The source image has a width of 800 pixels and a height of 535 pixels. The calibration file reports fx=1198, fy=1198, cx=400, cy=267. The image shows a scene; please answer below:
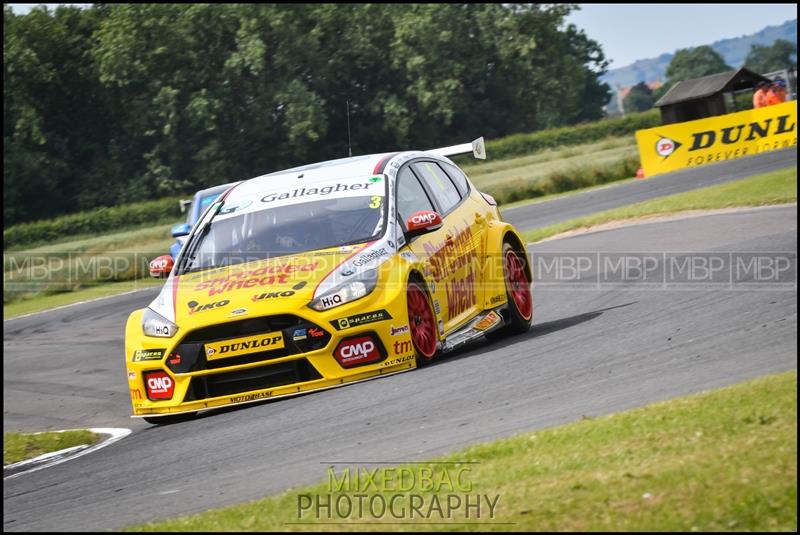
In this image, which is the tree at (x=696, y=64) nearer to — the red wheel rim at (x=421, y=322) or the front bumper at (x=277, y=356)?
the red wheel rim at (x=421, y=322)

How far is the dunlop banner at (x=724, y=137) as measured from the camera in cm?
2980

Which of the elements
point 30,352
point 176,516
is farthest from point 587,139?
point 176,516

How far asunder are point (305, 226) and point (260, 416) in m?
1.95

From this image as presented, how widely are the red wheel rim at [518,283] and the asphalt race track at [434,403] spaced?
0.28m

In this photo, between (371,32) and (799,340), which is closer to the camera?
(799,340)

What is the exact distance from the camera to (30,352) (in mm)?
17109

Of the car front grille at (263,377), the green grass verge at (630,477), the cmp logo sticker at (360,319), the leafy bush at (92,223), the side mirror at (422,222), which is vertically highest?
the side mirror at (422,222)

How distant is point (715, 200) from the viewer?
18828mm

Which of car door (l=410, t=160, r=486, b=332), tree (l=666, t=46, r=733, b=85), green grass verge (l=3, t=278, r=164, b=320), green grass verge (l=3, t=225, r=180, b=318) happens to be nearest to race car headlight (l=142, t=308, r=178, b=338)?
car door (l=410, t=160, r=486, b=332)

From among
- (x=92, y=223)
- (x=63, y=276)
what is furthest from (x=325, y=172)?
(x=92, y=223)

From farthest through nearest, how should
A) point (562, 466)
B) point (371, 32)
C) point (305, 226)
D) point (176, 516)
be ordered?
point (371, 32), point (305, 226), point (176, 516), point (562, 466)

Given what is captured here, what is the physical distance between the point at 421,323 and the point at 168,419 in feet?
6.41

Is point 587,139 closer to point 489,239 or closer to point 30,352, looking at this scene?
point 30,352

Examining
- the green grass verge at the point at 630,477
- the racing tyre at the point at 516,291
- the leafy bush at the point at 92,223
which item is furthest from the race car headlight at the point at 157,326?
the leafy bush at the point at 92,223
